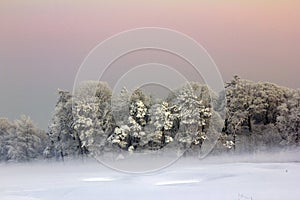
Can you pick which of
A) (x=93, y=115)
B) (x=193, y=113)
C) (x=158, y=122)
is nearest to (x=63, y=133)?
(x=93, y=115)

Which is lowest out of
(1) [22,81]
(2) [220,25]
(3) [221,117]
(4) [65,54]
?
(3) [221,117]

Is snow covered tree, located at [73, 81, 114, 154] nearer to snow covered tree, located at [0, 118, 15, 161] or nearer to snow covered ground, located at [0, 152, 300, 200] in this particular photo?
snow covered ground, located at [0, 152, 300, 200]

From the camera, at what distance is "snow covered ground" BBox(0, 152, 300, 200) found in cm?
201

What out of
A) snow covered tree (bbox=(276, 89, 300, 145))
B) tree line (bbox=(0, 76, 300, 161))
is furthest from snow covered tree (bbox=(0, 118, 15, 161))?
snow covered tree (bbox=(276, 89, 300, 145))

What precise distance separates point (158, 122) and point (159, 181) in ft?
1.00

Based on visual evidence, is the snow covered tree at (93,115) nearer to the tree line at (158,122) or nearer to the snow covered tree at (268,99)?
the tree line at (158,122)

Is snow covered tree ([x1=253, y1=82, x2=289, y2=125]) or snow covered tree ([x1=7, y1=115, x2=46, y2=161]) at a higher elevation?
snow covered tree ([x1=253, y1=82, x2=289, y2=125])

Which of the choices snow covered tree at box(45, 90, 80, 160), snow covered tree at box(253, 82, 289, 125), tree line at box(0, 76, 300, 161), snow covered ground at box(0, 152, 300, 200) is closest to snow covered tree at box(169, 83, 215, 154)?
tree line at box(0, 76, 300, 161)

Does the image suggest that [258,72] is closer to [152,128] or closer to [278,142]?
[278,142]

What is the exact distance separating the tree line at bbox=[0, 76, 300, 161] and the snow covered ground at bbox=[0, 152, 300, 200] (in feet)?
0.24

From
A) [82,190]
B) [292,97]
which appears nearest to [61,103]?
[82,190]

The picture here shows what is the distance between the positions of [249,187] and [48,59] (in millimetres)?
1240

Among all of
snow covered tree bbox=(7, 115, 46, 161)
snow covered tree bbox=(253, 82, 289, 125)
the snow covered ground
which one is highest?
snow covered tree bbox=(253, 82, 289, 125)

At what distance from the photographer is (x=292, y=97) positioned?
6.68 ft
